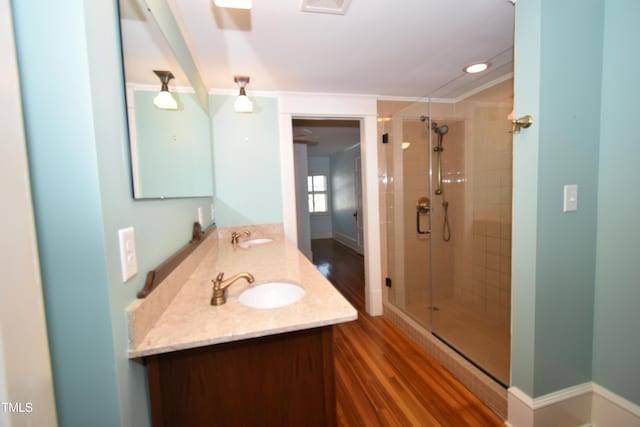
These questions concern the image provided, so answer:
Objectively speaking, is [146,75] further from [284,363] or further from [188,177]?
[284,363]

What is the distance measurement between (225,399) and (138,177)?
0.79 m

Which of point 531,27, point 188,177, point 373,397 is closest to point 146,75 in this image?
point 188,177

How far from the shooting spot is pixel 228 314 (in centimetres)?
92

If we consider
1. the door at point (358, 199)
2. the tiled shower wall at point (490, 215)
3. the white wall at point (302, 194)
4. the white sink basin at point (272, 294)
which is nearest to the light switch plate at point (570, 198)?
the tiled shower wall at point (490, 215)

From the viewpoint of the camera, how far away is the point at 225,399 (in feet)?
2.90

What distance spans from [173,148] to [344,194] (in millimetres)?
5517

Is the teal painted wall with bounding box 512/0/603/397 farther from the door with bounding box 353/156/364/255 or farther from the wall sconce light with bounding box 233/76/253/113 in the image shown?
the door with bounding box 353/156/364/255

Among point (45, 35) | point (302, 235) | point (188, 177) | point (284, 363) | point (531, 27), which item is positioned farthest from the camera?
point (302, 235)

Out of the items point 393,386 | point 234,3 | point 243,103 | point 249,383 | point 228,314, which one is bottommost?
point 393,386

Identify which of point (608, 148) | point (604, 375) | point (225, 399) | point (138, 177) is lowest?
point (604, 375)

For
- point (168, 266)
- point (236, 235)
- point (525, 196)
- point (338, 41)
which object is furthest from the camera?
point (236, 235)

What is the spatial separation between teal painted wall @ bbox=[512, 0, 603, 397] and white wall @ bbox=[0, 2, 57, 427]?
176cm

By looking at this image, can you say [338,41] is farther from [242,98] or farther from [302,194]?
[302,194]

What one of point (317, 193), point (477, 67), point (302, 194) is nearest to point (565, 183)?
point (477, 67)
